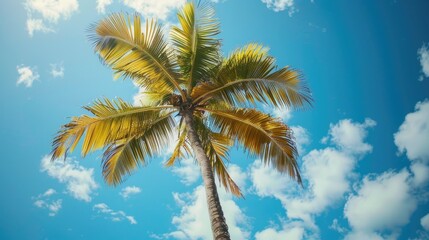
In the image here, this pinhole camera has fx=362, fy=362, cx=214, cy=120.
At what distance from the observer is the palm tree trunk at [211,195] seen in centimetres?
634

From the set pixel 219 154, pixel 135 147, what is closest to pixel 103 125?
pixel 135 147

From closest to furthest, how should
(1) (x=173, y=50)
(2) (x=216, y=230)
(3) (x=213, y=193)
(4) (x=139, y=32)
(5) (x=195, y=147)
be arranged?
(2) (x=216, y=230) < (3) (x=213, y=193) < (5) (x=195, y=147) < (4) (x=139, y=32) < (1) (x=173, y=50)

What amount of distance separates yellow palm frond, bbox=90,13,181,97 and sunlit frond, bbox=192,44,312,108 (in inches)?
35.2

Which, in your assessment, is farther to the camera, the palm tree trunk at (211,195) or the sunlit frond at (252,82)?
the sunlit frond at (252,82)

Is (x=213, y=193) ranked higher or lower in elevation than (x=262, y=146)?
lower

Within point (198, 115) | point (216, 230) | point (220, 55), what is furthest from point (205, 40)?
point (216, 230)

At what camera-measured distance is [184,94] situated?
9.20m

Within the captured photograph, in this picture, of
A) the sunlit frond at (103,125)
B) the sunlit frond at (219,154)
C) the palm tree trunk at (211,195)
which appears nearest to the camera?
the palm tree trunk at (211,195)

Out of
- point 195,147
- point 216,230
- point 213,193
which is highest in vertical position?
point 195,147

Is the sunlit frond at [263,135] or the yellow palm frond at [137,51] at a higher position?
the yellow palm frond at [137,51]

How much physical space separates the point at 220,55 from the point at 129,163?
3738mm

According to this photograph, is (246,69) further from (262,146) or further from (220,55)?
(262,146)

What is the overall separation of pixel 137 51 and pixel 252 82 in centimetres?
297

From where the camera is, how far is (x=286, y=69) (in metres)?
9.20
